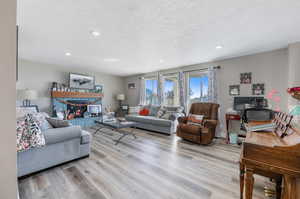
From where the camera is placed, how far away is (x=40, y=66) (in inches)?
177

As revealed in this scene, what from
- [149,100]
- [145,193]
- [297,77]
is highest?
[297,77]

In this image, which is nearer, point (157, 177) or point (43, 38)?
point (157, 177)

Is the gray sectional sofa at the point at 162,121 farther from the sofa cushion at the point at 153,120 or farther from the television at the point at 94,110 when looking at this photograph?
the television at the point at 94,110

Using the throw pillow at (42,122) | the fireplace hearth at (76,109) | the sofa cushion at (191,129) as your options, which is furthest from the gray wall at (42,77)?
the sofa cushion at (191,129)

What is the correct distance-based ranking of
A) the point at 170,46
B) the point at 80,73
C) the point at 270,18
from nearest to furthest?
the point at 270,18, the point at 170,46, the point at 80,73

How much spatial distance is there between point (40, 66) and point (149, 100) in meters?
4.27

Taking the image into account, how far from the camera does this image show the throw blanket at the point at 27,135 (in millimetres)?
1665

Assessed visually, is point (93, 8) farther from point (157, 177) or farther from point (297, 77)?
point (297, 77)

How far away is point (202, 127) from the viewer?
10.8ft

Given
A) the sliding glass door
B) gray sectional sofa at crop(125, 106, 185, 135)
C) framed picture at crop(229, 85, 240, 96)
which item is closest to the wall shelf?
gray sectional sofa at crop(125, 106, 185, 135)

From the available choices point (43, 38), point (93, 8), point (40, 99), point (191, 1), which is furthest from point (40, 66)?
point (191, 1)

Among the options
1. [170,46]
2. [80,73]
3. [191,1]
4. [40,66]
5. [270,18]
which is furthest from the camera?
A: [80,73]

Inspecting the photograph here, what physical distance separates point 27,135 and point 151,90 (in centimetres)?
475

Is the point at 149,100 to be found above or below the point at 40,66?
below
